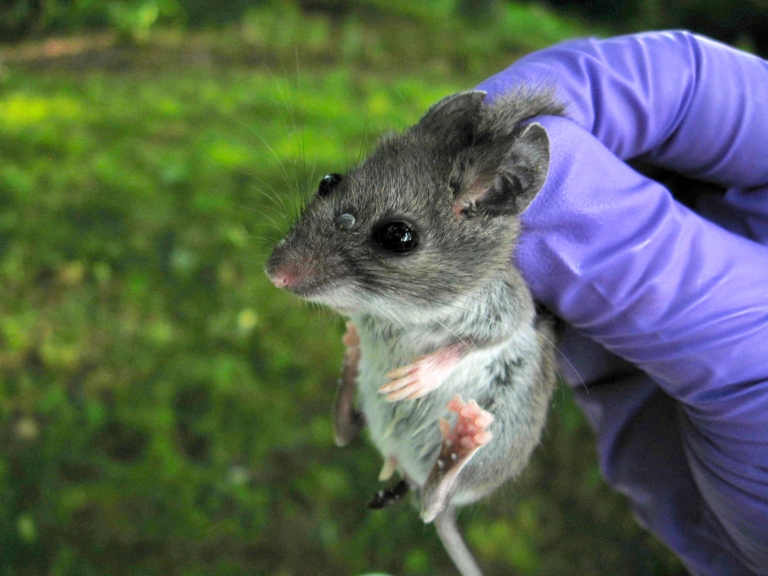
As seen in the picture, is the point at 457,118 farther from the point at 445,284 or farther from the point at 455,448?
the point at 455,448

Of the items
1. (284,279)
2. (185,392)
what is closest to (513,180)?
(284,279)

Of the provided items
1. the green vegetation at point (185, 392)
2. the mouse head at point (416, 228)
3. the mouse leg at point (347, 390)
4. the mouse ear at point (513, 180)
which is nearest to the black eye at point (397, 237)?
the mouse head at point (416, 228)

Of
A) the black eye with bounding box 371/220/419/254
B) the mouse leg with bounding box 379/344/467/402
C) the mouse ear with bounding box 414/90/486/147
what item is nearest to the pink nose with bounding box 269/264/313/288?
the black eye with bounding box 371/220/419/254

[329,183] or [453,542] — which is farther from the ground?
[329,183]

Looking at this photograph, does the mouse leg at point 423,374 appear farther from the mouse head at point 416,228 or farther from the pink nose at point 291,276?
the pink nose at point 291,276

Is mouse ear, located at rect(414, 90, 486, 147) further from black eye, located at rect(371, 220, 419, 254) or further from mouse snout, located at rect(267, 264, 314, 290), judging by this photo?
mouse snout, located at rect(267, 264, 314, 290)

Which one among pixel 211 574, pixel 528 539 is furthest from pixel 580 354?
pixel 211 574

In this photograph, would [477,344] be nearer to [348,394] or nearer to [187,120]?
[348,394]
